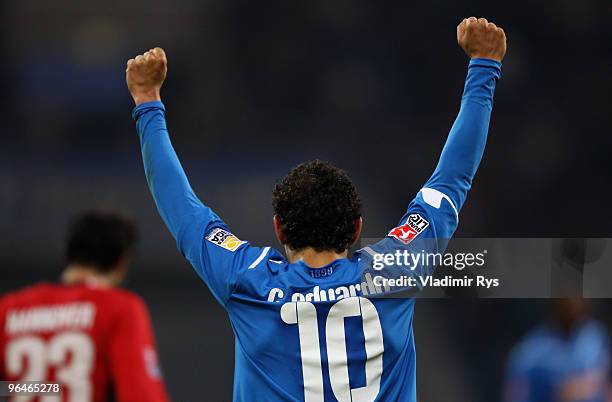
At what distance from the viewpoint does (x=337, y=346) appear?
1.95 metres

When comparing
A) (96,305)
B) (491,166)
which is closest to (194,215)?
(96,305)

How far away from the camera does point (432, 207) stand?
2.06 meters

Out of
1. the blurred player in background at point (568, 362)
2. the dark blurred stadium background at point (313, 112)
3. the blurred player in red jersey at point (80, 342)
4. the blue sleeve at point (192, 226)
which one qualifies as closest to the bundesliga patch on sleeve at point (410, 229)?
the blue sleeve at point (192, 226)

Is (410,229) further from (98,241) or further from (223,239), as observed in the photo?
(98,241)

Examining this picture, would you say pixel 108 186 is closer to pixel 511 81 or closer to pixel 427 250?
pixel 511 81

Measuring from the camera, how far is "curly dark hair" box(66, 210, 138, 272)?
6.54 ft

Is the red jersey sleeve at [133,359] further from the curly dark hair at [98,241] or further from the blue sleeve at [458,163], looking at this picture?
the blue sleeve at [458,163]

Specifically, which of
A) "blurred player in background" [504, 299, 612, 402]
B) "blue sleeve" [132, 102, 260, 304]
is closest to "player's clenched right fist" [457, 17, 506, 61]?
"blue sleeve" [132, 102, 260, 304]

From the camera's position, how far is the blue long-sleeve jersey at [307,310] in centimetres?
194

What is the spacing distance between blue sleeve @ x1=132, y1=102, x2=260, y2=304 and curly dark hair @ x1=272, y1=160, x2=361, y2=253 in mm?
112

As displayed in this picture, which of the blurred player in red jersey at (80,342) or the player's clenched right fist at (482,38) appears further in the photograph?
the player's clenched right fist at (482,38)

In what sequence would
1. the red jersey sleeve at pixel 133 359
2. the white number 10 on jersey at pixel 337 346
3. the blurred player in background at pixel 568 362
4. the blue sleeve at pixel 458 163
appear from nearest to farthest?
the red jersey sleeve at pixel 133 359 → the white number 10 on jersey at pixel 337 346 → the blue sleeve at pixel 458 163 → the blurred player in background at pixel 568 362

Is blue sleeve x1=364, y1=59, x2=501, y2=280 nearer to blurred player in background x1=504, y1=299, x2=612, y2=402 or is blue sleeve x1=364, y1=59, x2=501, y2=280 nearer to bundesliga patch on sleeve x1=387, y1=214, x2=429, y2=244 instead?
bundesliga patch on sleeve x1=387, y1=214, x2=429, y2=244

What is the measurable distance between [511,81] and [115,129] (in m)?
2.53
